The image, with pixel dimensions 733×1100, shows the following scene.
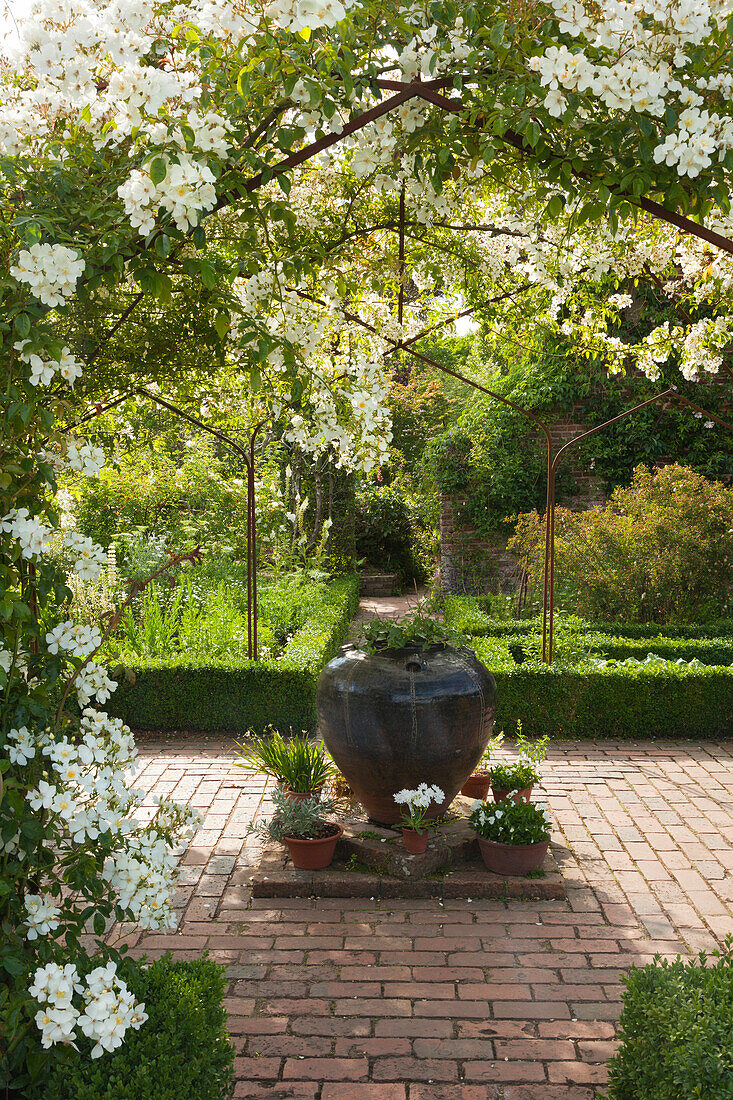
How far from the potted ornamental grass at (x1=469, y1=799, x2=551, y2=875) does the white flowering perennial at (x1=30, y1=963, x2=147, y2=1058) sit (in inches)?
93.3

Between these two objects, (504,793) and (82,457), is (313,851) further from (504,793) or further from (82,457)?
(82,457)

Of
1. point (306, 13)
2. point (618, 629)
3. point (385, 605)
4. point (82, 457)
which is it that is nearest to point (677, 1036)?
point (82, 457)

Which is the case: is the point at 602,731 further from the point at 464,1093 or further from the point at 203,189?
the point at 203,189

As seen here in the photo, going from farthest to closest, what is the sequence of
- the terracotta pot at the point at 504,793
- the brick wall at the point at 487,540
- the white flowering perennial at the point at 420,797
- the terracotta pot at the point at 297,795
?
the brick wall at the point at 487,540 → the terracotta pot at the point at 504,793 → the terracotta pot at the point at 297,795 → the white flowering perennial at the point at 420,797

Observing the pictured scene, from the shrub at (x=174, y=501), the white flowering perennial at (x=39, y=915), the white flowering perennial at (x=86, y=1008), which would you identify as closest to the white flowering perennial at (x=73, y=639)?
the white flowering perennial at (x=39, y=915)

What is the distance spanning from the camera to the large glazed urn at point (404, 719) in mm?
4102

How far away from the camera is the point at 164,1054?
221 cm

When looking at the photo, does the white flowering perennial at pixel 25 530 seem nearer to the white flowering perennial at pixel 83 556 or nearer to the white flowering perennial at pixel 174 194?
the white flowering perennial at pixel 83 556

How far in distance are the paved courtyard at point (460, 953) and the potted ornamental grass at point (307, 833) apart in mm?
217

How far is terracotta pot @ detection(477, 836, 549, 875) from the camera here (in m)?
4.14

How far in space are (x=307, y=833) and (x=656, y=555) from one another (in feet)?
15.8

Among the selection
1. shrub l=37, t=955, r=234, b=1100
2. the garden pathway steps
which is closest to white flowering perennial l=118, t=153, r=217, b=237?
shrub l=37, t=955, r=234, b=1100

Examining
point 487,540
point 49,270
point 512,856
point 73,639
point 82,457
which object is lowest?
point 512,856

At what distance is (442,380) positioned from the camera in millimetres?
→ 15656
